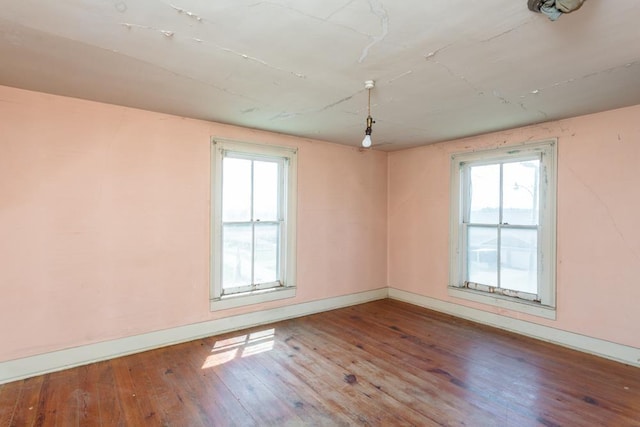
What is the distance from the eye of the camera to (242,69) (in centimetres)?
221

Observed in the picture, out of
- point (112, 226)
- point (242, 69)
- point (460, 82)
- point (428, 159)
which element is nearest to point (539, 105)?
point (460, 82)

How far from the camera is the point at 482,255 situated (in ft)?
13.4

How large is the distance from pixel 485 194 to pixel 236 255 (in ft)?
10.2

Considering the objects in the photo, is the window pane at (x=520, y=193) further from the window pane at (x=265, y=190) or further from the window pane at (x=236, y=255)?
the window pane at (x=236, y=255)

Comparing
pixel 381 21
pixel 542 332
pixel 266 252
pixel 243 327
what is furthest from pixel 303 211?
pixel 542 332

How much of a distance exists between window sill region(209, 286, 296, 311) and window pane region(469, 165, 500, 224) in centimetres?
252

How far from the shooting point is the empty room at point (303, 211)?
6.02 feet

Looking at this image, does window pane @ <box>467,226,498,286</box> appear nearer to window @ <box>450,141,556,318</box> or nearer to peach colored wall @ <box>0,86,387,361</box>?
window @ <box>450,141,556,318</box>

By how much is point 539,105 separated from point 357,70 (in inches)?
71.9

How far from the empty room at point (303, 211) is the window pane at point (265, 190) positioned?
3 cm

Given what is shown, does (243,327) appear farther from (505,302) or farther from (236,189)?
(505,302)

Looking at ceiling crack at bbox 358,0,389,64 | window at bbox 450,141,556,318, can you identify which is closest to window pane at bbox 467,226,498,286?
window at bbox 450,141,556,318

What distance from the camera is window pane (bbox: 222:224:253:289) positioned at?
371cm

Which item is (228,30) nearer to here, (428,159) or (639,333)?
(428,159)
